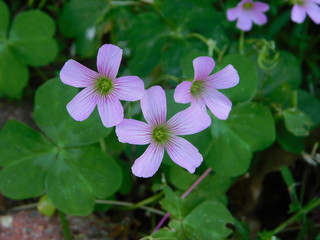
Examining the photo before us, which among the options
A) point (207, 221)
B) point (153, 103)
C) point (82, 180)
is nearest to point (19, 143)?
point (82, 180)

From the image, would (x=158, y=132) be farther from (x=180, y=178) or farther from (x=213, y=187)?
(x=213, y=187)

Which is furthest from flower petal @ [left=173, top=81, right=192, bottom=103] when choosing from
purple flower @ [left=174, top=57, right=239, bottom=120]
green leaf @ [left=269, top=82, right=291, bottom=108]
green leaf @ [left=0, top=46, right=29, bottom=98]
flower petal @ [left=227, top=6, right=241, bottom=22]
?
green leaf @ [left=0, top=46, right=29, bottom=98]

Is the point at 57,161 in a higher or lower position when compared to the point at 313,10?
lower

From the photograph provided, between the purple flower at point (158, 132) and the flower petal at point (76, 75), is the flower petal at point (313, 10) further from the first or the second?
the flower petal at point (76, 75)

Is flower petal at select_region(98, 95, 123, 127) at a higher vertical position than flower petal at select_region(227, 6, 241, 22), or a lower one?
higher

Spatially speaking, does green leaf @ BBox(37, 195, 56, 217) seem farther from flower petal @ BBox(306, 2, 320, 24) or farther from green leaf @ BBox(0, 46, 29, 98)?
flower petal @ BBox(306, 2, 320, 24)
